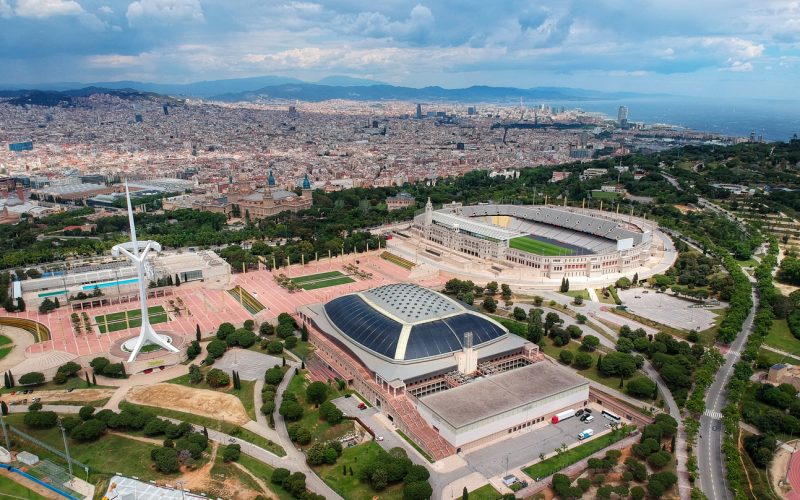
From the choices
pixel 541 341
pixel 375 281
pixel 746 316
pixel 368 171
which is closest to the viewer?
pixel 541 341

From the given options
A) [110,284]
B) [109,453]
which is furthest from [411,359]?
[110,284]

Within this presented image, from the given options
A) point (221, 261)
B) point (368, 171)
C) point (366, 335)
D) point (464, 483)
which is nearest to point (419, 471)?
point (464, 483)

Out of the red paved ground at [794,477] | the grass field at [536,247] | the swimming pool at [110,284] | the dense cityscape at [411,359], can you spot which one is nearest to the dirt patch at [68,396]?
the dense cityscape at [411,359]

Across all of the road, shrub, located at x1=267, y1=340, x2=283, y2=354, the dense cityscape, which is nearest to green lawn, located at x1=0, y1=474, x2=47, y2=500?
the dense cityscape

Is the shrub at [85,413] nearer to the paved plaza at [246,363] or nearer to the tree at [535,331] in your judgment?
the paved plaza at [246,363]

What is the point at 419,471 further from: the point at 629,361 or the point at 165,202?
the point at 165,202

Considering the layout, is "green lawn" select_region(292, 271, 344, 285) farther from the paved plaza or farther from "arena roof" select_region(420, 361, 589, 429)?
"arena roof" select_region(420, 361, 589, 429)

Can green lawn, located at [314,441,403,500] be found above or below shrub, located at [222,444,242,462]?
below
